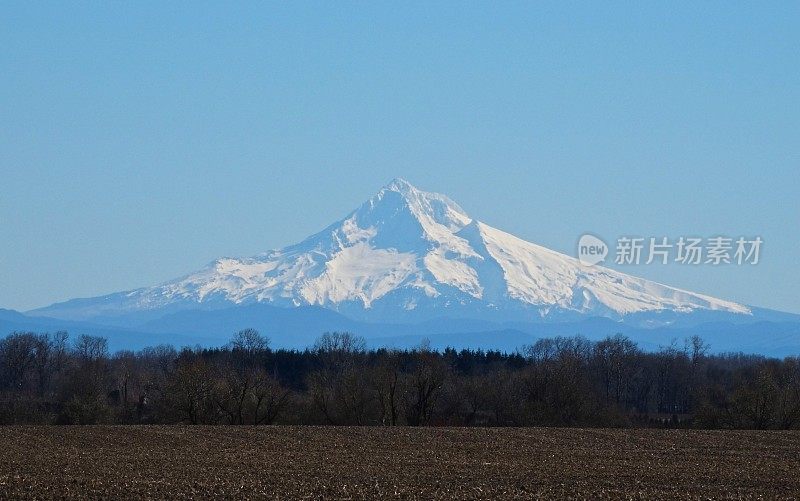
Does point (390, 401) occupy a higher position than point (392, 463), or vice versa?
point (390, 401)

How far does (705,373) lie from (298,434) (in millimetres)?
89120

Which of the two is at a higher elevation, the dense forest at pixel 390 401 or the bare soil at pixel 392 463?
the dense forest at pixel 390 401

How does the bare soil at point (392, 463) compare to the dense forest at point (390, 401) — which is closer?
the bare soil at point (392, 463)

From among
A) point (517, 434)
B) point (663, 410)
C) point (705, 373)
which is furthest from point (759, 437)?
point (705, 373)

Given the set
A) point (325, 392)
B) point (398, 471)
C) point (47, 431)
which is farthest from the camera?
point (325, 392)

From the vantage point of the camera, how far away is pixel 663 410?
4510 inches

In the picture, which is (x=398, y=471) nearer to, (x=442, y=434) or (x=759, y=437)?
(x=442, y=434)

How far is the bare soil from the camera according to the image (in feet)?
99.9

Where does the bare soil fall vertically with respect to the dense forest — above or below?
below

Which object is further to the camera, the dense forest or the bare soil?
the dense forest

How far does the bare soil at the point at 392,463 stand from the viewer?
1199 inches

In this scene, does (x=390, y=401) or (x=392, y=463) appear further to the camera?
(x=390, y=401)

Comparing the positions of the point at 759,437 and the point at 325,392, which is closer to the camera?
the point at 759,437

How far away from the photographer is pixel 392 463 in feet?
122
